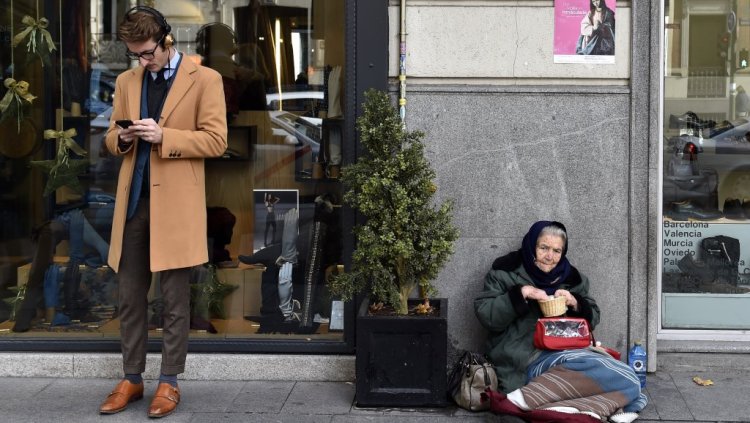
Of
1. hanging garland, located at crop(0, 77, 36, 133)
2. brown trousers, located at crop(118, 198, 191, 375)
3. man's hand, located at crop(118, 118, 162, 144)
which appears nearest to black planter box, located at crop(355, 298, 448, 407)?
brown trousers, located at crop(118, 198, 191, 375)

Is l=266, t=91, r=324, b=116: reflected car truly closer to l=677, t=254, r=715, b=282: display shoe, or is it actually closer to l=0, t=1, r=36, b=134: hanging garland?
l=0, t=1, r=36, b=134: hanging garland

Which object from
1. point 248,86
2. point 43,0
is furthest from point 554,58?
point 43,0

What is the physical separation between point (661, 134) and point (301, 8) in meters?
2.36

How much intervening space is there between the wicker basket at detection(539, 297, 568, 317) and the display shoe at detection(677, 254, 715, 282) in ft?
4.77

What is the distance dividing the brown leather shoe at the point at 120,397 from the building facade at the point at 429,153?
2.11 ft

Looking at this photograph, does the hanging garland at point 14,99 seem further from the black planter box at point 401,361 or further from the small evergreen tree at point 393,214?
the black planter box at point 401,361

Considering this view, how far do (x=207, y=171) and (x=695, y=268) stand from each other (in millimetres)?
3145

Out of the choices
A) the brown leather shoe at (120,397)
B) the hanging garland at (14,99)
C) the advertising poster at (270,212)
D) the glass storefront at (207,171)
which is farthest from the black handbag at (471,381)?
the hanging garland at (14,99)

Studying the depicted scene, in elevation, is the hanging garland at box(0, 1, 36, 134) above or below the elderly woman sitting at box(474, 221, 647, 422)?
above

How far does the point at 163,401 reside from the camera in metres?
5.44

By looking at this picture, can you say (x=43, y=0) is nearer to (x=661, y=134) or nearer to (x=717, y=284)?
(x=661, y=134)

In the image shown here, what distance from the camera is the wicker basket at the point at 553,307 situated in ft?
17.8

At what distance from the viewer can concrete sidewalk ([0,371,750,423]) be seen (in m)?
5.43

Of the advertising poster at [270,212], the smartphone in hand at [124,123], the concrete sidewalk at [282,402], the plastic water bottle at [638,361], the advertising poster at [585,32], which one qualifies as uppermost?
the advertising poster at [585,32]
